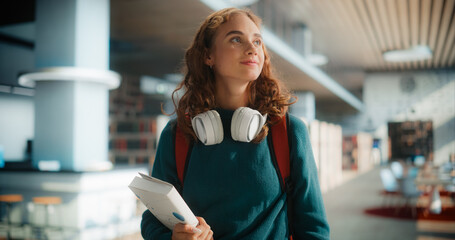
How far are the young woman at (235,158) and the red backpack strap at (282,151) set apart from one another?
0.05 ft

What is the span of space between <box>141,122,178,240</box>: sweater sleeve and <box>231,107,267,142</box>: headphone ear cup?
205 mm

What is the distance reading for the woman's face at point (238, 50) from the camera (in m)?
1.12

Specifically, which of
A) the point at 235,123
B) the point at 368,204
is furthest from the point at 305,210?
the point at 368,204

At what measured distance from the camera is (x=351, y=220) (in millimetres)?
7031

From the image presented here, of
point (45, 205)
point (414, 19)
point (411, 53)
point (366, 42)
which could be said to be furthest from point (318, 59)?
point (45, 205)

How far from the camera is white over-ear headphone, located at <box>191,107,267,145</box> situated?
105cm

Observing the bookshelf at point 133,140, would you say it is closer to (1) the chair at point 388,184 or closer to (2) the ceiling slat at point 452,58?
(1) the chair at point 388,184

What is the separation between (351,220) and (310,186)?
6.45 m

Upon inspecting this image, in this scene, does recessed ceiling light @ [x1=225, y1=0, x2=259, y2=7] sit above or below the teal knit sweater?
above

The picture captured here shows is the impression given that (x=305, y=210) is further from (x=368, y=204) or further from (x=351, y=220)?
(x=368, y=204)

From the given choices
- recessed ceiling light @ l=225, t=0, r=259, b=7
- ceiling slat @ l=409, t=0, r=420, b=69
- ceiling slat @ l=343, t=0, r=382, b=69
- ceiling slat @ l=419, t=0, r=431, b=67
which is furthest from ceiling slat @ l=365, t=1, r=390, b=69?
recessed ceiling light @ l=225, t=0, r=259, b=7

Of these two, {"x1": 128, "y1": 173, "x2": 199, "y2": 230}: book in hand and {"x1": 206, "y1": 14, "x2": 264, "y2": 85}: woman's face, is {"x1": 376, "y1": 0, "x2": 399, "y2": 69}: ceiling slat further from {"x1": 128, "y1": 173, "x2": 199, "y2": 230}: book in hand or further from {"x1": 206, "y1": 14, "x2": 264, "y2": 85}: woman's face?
{"x1": 128, "y1": 173, "x2": 199, "y2": 230}: book in hand

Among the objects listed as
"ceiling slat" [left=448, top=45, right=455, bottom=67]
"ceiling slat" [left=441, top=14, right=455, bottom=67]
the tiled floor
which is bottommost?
the tiled floor

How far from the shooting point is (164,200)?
3.14ft
